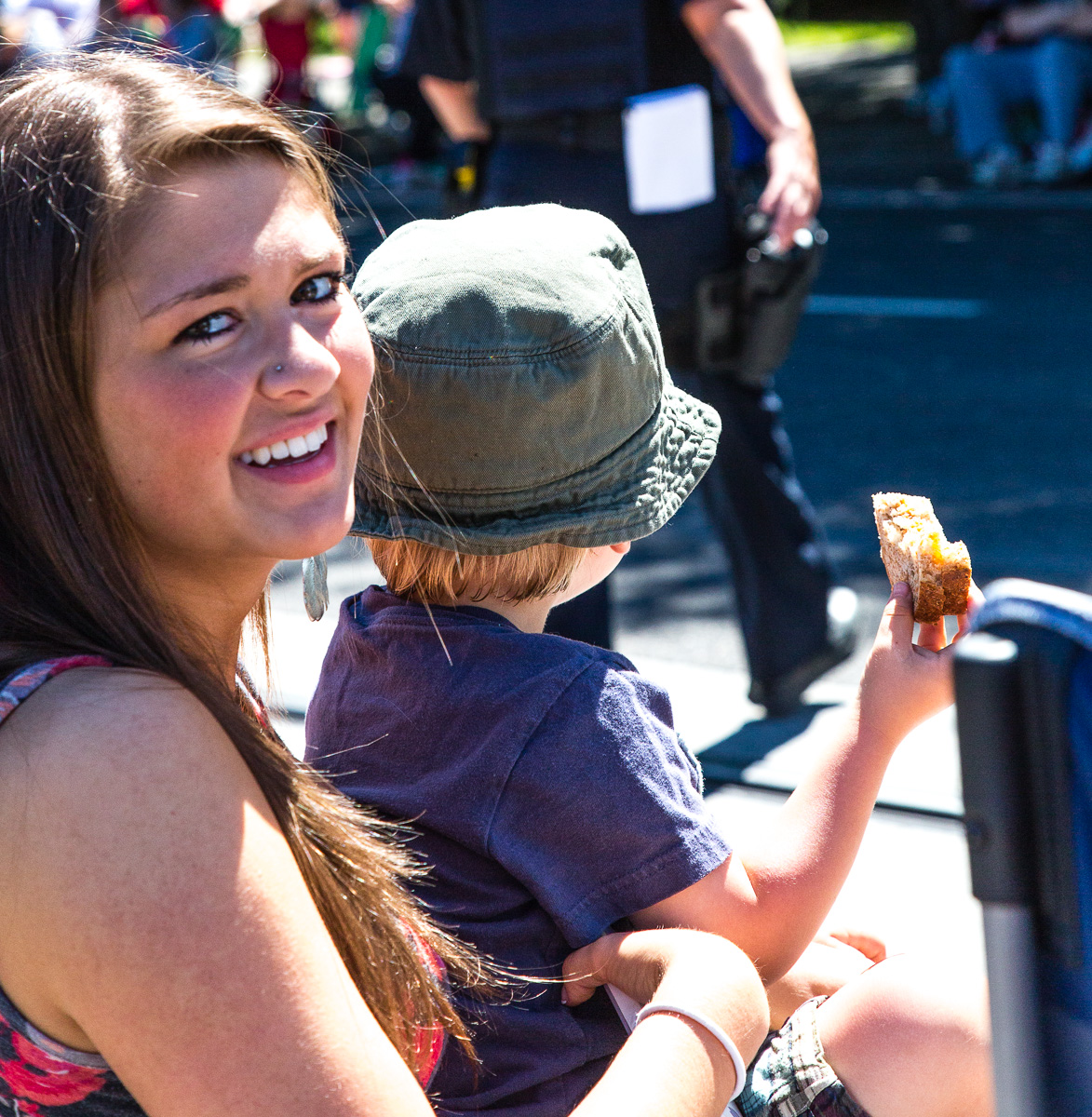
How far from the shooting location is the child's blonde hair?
1.61 m

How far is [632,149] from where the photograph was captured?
3033 millimetres

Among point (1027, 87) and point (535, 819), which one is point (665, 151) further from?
point (1027, 87)

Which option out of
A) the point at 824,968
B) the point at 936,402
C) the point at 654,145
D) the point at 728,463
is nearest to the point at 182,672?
the point at 824,968

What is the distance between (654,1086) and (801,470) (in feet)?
14.8

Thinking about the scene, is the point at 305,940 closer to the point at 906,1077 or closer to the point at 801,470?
the point at 906,1077

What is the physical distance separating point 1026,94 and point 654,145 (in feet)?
31.7

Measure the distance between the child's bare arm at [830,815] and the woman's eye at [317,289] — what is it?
2.01ft

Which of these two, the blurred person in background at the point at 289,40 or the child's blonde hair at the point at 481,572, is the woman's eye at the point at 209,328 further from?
the blurred person in background at the point at 289,40

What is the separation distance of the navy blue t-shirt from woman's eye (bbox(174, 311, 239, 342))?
42cm

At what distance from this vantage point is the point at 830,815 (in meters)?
1.56

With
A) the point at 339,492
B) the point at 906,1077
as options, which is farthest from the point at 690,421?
the point at 906,1077

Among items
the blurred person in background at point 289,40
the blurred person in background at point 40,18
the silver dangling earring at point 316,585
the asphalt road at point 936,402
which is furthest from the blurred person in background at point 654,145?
the blurred person in background at point 289,40

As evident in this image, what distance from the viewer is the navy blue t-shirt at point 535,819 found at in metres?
1.43

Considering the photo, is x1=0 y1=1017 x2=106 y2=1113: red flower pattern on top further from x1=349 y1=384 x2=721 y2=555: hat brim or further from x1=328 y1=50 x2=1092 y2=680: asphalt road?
x1=328 y1=50 x2=1092 y2=680: asphalt road
